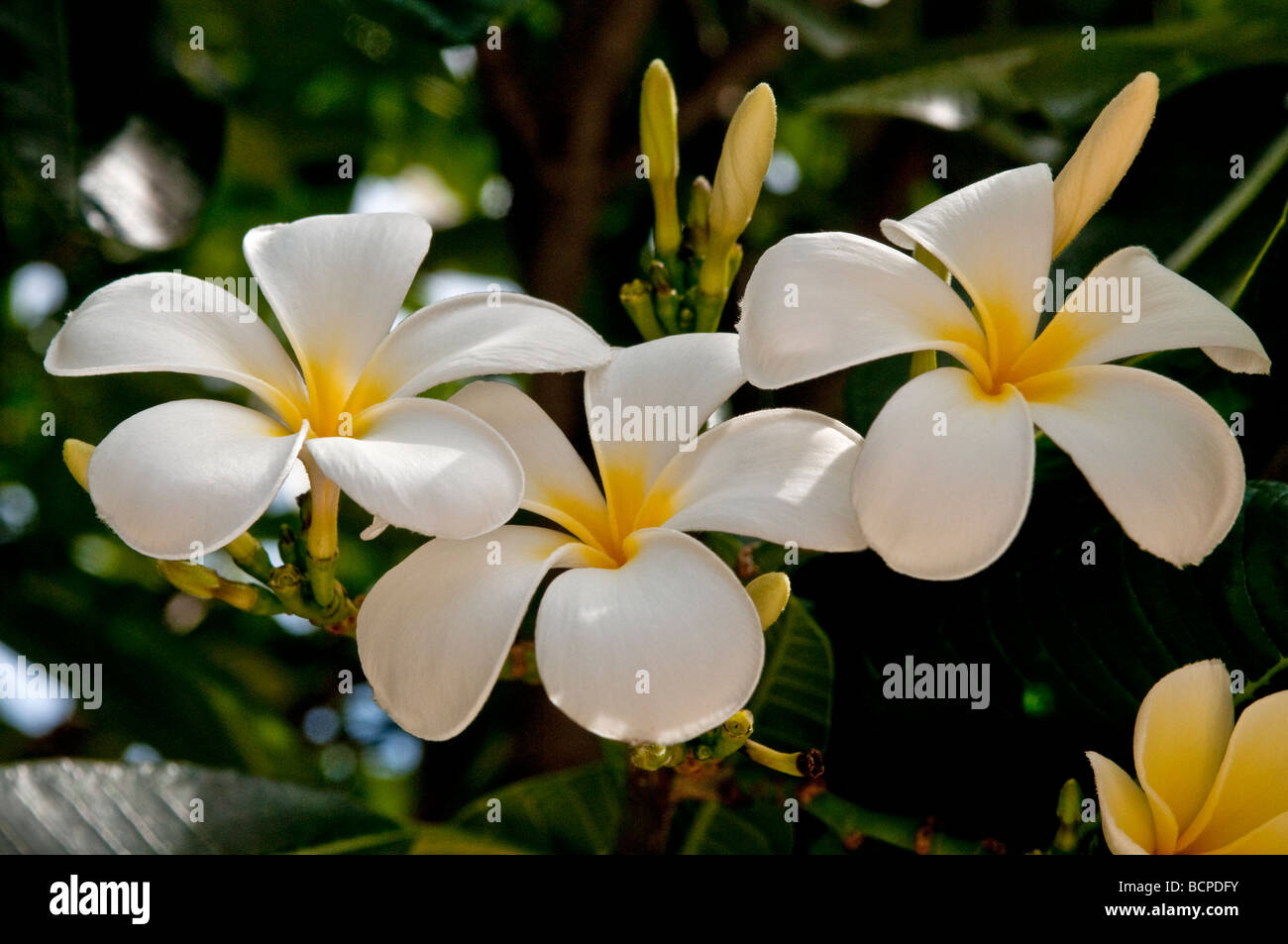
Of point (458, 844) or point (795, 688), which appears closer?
point (795, 688)

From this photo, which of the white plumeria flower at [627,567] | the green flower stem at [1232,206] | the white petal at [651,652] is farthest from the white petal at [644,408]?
the green flower stem at [1232,206]

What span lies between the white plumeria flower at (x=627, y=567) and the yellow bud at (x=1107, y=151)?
20 centimetres

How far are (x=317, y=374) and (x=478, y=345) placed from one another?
0.10m

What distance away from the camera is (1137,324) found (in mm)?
621

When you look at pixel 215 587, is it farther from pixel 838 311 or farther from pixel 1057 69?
pixel 1057 69

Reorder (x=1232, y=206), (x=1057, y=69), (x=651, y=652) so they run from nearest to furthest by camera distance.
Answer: (x=651, y=652) < (x=1232, y=206) < (x=1057, y=69)

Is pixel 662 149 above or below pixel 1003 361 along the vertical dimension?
above

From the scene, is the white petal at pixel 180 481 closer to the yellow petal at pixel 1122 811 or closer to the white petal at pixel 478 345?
the white petal at pixel 478 345

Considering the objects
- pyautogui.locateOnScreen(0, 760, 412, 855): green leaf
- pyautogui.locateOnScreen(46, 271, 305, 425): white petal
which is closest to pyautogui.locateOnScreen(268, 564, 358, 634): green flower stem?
pyautogui.locateOnScreen(46, 271, 305, 425): white petal

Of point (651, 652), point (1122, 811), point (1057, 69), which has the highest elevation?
point (1057, 69)

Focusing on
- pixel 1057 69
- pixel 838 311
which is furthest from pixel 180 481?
pixel 1057 69

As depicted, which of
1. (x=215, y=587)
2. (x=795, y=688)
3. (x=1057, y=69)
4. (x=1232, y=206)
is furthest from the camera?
(x=1057, y=69)
